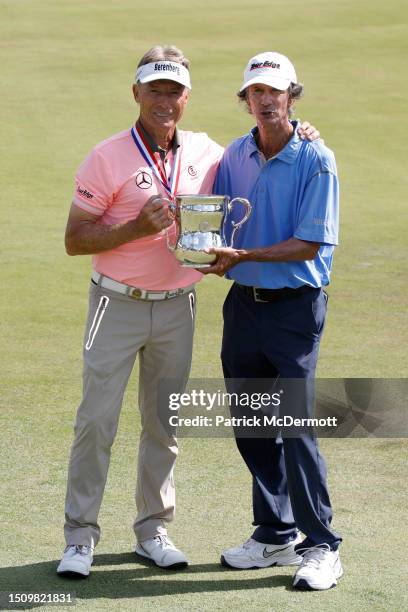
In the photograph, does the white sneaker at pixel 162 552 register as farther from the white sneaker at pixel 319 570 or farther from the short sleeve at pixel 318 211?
the short sleeve at pixel 318 211

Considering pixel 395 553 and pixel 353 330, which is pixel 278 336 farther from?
pixel 353 330

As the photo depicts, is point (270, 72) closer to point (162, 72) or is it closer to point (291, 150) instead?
point (291, 150)

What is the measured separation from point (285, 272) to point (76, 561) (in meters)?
1.46

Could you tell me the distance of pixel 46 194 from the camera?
49.9 feet

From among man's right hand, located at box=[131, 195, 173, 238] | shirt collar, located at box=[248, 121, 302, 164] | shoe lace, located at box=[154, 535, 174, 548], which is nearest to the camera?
man's right hand, located at box=[131, 195, 173, 238]

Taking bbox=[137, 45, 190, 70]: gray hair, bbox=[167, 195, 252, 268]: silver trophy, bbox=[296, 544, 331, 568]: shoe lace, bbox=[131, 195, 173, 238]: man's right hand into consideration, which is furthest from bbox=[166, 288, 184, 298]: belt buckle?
bbox=[296, 544, 331, 568]: shoe lace

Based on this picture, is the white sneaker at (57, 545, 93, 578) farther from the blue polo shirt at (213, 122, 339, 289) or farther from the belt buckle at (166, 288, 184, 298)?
the blue polo shirt at (213, 122, 339, 289)

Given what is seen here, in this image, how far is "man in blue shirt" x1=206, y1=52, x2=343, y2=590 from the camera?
5.24m

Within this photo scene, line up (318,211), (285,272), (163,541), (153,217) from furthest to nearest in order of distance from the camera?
(163,541) → (285,272) → (318,211) → (153,217)

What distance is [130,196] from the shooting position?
5.32 meters

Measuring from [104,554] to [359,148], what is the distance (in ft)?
44.8

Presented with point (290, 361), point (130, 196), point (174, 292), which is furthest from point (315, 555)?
point (130, 196)

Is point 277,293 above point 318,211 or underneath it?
underneath

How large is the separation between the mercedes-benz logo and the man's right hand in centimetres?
17
